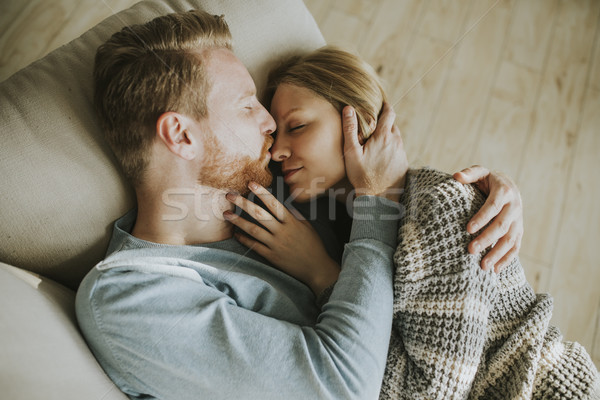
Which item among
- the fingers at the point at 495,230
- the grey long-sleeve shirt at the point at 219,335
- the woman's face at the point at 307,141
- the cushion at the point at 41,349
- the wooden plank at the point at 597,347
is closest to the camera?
the cushion at the point at 41,349

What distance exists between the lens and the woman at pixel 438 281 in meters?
0.83

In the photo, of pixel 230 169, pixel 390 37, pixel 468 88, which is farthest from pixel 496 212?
pixel 390 37

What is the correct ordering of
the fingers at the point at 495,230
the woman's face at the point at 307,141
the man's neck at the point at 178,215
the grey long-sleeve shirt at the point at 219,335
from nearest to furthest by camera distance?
the grey long-sleeve shirt at the point at 219,335 < the fingers at the point at 495,230 < the man's neck at the point at 178,215 < the woman's face at the point at 307,141

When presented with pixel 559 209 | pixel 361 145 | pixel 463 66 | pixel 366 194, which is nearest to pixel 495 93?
pixel 463 66

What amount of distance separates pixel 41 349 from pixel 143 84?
559 mm

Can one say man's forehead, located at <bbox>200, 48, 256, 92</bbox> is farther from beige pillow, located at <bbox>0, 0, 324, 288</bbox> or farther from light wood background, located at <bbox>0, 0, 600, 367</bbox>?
light wood background, located at <bbox>0, 0, 600, 367</bbox>

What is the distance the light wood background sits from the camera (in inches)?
60.8

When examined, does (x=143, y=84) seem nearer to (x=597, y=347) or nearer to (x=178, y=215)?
(x=178, y=215)

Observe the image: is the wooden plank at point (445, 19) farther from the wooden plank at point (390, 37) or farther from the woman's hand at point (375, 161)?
the woman's hand at point (375, 161)

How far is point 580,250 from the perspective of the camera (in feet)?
5.06

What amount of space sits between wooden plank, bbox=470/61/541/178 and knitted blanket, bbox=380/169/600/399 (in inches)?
33.1

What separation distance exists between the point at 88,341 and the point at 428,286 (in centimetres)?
69

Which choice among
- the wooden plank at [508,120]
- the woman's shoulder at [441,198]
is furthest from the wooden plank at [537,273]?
the woman's shoulder at [441,198]

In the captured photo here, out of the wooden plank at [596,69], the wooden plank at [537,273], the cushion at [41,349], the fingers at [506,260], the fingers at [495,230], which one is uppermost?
the wooden plank at [596,69]
